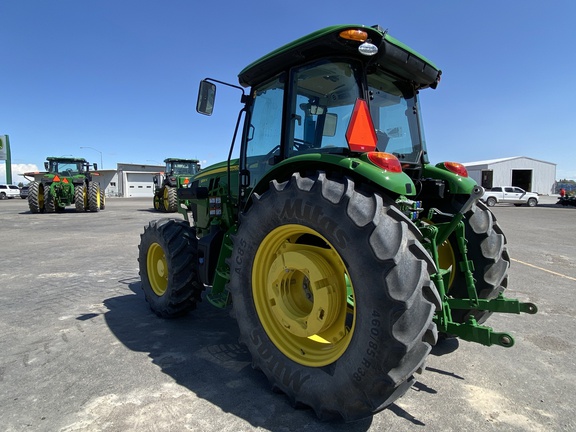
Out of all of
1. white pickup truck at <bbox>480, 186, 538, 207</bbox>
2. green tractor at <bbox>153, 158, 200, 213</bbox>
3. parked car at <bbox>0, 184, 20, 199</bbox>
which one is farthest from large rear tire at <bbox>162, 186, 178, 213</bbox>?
parked car at <bbox>0, 184, 20, 199</bbox>

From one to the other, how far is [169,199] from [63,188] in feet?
17.7

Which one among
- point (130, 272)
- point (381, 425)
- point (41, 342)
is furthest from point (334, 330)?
point (130, 272)

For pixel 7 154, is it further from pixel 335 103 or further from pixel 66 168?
pixel 335 103

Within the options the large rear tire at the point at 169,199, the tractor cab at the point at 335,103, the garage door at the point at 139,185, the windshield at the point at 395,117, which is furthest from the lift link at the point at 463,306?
the garage door at the point at 139,185

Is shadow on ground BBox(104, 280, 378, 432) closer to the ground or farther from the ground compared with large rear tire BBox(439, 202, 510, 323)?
closer to the ground

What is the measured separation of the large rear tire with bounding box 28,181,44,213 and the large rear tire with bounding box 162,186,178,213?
5703 mm

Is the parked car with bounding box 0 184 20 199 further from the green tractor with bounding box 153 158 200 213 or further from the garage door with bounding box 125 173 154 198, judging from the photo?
the green tractor with bounding box 153 158 200 213

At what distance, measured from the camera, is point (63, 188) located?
698 inches

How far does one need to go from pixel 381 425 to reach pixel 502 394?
3.24 ft

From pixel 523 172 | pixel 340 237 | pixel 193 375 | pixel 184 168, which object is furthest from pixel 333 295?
pixel 523 172

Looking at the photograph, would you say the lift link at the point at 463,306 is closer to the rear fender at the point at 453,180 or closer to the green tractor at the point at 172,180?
the rear fender at the point at 453,180

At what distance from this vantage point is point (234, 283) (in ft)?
8.73

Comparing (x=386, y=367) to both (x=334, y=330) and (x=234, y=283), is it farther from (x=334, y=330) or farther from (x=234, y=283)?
(x=234, y=283)

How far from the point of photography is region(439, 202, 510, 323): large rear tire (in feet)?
9.82
